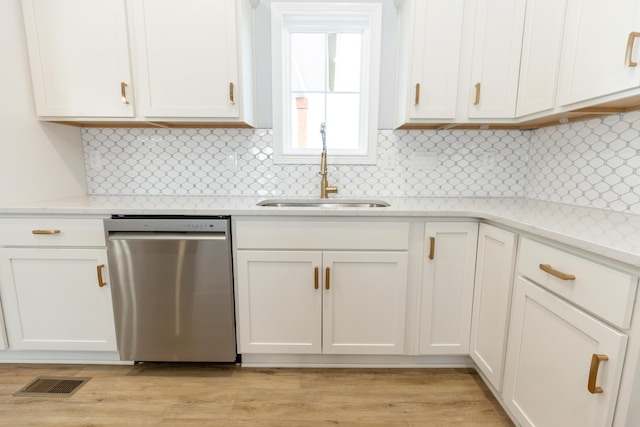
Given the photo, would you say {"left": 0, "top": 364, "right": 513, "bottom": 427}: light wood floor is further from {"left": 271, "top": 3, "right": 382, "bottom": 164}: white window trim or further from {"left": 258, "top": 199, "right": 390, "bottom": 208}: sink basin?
{"left": 271, "top": 3, "right": 382, "bottom": 164}: white window trim

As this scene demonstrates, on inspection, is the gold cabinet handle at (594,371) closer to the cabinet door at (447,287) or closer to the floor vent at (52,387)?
the cabinet door at (447,287)

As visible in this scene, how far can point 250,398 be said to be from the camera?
154 centimetres

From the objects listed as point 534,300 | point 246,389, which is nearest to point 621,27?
point 534,300

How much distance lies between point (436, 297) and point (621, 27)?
1.33m

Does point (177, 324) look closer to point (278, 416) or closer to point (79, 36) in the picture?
point (278, 416)

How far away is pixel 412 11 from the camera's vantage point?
167 cm

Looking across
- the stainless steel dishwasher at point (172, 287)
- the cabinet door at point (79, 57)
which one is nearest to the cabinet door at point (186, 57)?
the cabinet door at point (79, 57)

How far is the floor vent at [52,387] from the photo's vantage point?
155 cm

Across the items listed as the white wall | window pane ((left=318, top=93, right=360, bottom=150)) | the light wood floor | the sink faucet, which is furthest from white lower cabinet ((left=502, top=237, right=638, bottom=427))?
the white wall

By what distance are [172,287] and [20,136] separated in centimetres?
119

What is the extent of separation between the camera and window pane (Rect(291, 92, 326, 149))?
218 cm

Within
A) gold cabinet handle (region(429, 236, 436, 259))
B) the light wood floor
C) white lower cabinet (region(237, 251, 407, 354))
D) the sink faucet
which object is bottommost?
the light wood floor

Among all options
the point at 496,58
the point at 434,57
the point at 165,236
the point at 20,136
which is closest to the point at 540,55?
the point at 496,58

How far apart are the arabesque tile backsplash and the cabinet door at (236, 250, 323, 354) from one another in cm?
65
